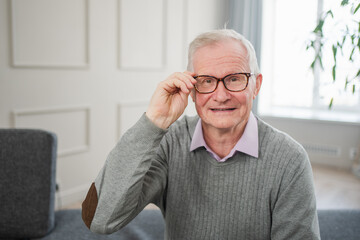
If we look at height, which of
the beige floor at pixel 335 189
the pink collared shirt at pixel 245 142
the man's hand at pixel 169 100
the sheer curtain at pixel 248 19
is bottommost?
the beige floor at pixel 335 189

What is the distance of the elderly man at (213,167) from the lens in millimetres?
1044

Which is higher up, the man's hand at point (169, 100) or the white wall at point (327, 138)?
the man's hand at point (169, 100)

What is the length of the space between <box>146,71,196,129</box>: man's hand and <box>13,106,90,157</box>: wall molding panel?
182 centimetres

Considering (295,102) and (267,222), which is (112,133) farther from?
(295,102)

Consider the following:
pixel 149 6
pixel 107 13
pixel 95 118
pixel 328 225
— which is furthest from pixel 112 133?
pixel 328 225

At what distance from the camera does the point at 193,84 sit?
1.13 meters

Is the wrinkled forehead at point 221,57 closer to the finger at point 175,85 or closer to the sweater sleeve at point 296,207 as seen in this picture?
the finger at point 175,85

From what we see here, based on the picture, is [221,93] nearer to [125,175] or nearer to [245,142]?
[245,142]

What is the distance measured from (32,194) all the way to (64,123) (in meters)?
1.42

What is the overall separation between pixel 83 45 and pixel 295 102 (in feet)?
10.4

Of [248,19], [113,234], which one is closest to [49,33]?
[113,234]


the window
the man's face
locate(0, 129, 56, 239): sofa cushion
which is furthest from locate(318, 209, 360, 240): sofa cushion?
the window

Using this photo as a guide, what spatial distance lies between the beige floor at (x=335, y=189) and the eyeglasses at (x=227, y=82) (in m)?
2.28

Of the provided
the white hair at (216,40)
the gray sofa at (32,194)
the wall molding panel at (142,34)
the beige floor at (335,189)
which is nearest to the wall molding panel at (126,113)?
the wall molding panel at (142,34)
